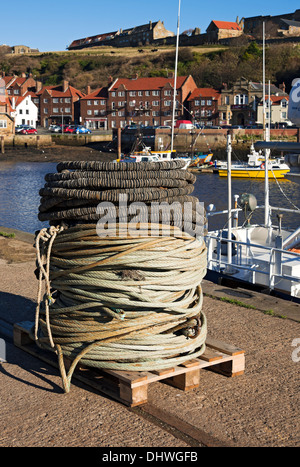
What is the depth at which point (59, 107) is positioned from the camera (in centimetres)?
9600

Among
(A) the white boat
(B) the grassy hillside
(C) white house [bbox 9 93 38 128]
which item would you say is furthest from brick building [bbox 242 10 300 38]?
(A) the white boat

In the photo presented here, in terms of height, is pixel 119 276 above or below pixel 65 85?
below

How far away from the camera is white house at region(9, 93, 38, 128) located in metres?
91.2

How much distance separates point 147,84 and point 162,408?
85.1m

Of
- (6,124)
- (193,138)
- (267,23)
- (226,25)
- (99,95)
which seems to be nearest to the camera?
(193,138)

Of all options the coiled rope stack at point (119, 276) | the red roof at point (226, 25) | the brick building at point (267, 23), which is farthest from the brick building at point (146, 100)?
the coiled rope stack at point (119, 276)

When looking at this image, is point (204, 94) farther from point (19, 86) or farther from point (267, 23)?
point (267, 23)

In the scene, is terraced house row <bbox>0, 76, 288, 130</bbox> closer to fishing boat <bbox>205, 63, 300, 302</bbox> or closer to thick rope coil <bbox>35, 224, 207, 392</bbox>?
fishing boat <bbox>205, 63, 300, 302</bbox>

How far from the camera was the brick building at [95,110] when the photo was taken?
90.6m

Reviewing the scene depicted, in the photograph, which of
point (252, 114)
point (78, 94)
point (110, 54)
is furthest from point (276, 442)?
point (110, 54)

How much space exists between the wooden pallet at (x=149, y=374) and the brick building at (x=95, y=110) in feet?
287

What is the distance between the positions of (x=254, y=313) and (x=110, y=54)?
14602 cm

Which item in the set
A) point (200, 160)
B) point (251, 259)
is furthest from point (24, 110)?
point (251, 259)

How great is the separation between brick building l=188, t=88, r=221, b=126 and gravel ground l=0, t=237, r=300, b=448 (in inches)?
3065
